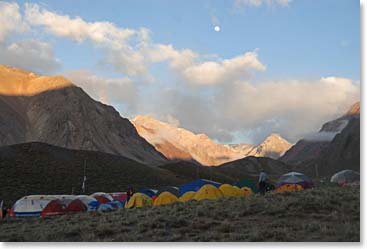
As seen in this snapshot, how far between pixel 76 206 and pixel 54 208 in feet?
3.68

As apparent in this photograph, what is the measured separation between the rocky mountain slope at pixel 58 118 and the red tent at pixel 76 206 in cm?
8019

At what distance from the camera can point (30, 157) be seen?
53.9m

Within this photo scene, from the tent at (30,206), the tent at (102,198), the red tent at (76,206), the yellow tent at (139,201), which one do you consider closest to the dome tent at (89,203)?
the red tent at (76,206)

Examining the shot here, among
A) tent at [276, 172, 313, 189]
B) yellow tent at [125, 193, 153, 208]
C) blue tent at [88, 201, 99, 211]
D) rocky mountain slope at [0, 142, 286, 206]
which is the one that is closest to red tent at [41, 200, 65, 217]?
blue tent at [88, 201, 99, 211]

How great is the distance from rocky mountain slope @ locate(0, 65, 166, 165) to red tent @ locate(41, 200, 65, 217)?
7975cm

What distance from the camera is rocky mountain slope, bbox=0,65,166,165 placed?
108625 millimetres

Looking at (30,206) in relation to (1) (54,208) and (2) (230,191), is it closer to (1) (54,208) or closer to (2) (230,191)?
(1) (54,208)

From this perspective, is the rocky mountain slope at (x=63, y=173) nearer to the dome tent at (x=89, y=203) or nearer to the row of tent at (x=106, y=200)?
the row of tent at (x=106, y=200)

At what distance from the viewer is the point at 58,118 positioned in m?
114

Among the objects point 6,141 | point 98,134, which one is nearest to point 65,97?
point 98,134

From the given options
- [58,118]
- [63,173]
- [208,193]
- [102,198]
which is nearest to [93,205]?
[102,198]

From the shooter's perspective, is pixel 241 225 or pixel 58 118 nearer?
pixel 241 225

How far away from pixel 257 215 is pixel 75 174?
1681 inches

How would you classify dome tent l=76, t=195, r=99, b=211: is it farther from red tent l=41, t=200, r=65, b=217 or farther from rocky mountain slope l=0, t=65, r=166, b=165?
rocky mountain slope l=0, t=65, r=166, b=165
